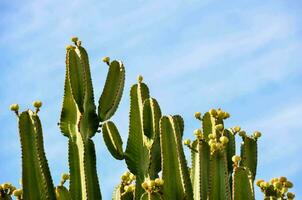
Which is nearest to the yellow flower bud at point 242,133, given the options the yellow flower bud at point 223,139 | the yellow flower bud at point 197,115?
the yellow flower bud at point 197,115

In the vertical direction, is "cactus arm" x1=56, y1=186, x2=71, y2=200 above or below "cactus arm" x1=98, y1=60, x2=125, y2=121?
below

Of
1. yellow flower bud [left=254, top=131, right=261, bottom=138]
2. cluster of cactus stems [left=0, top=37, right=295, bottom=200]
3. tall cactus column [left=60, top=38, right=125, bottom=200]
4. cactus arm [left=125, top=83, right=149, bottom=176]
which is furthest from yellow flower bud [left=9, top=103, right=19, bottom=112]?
yellow flower bud [left=254, top=131, right=261, bottom=138]

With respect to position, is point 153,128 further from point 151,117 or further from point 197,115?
point 197,115

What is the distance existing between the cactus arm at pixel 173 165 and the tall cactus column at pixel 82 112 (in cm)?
64

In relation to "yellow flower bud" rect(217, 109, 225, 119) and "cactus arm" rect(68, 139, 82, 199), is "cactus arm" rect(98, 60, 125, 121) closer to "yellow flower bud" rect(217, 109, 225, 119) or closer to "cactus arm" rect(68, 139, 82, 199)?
"cactus arm" rect(68, 139, 82, 199)

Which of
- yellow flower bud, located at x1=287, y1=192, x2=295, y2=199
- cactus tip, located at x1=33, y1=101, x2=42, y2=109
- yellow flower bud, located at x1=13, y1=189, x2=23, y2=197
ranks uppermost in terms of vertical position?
cactus tip, located at x1=33, y1=101, x2=42, y2=109

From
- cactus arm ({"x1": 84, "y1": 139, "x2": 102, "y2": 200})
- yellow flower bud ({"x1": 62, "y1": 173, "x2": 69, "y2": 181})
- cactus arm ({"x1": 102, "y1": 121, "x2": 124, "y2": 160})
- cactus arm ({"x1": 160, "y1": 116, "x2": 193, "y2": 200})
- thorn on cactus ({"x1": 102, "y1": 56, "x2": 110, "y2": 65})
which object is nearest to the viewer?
cactus arm ({"x1": 160, "y1": 116, "x2": 193, "y2": 200})

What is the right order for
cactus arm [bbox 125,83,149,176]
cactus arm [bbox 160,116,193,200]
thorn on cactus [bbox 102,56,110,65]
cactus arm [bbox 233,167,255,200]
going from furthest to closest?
thorn on cactus [bbox 102,56,110,65]
cactus arm [bbox 125,83,149,176]
cactus arm [bbox 160,116,193,200]
cactus arm [bbox 233,167,255,200]

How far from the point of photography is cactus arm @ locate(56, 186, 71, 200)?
4922 millimetres

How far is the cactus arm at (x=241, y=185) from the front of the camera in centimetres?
452

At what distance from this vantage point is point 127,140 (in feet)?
→ 18.1

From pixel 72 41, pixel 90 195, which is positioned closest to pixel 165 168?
pixel 90 195

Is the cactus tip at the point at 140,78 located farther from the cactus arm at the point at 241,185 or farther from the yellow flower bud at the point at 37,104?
the cactus arm at the point at 241,185

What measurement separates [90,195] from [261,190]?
126 cm
